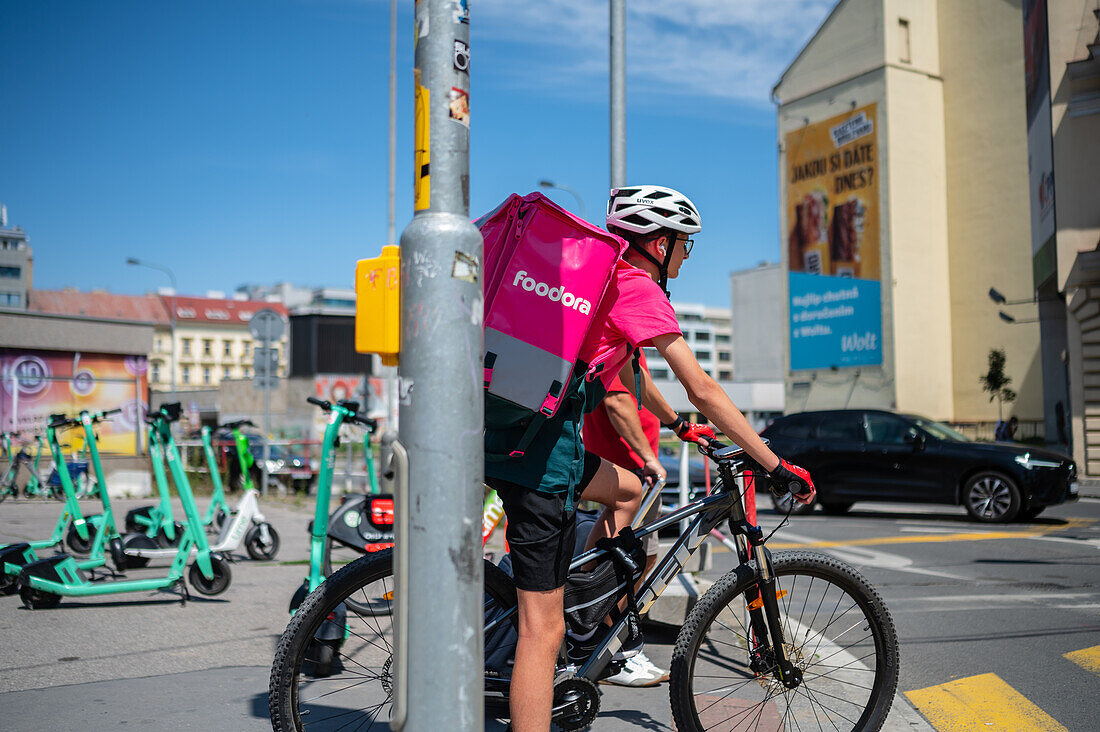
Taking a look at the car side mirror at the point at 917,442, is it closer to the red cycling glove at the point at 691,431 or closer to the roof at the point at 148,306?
the red cycling glove at the point at 691,431

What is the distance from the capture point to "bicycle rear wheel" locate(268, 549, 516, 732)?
2805 millimetres

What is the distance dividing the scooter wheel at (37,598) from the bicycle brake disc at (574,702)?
4.36 meters

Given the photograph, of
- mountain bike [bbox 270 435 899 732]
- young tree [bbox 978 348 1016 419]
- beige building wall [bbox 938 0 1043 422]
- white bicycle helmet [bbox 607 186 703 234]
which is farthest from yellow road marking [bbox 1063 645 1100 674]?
beige building wall [bbox 938 0 1043 422]

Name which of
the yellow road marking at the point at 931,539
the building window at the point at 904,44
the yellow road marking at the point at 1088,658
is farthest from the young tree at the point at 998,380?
the yellow road marking at the point at 1088,658

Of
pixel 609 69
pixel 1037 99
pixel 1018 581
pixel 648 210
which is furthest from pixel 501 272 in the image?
pixel 1037 99

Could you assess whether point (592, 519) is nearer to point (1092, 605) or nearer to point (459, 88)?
point (459, 88)

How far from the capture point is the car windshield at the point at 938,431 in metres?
12.9

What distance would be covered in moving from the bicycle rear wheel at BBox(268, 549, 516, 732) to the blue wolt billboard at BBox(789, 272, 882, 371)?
49.4m

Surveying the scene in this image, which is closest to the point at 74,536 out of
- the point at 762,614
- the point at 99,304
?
the point at 762,614

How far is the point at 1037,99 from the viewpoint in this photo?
24922 mm

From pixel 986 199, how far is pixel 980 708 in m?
51.1

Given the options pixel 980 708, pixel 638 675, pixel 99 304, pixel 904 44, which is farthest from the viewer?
pixel 99 304

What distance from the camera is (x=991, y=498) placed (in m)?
12.1

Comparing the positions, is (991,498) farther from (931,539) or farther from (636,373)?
(636,373)
